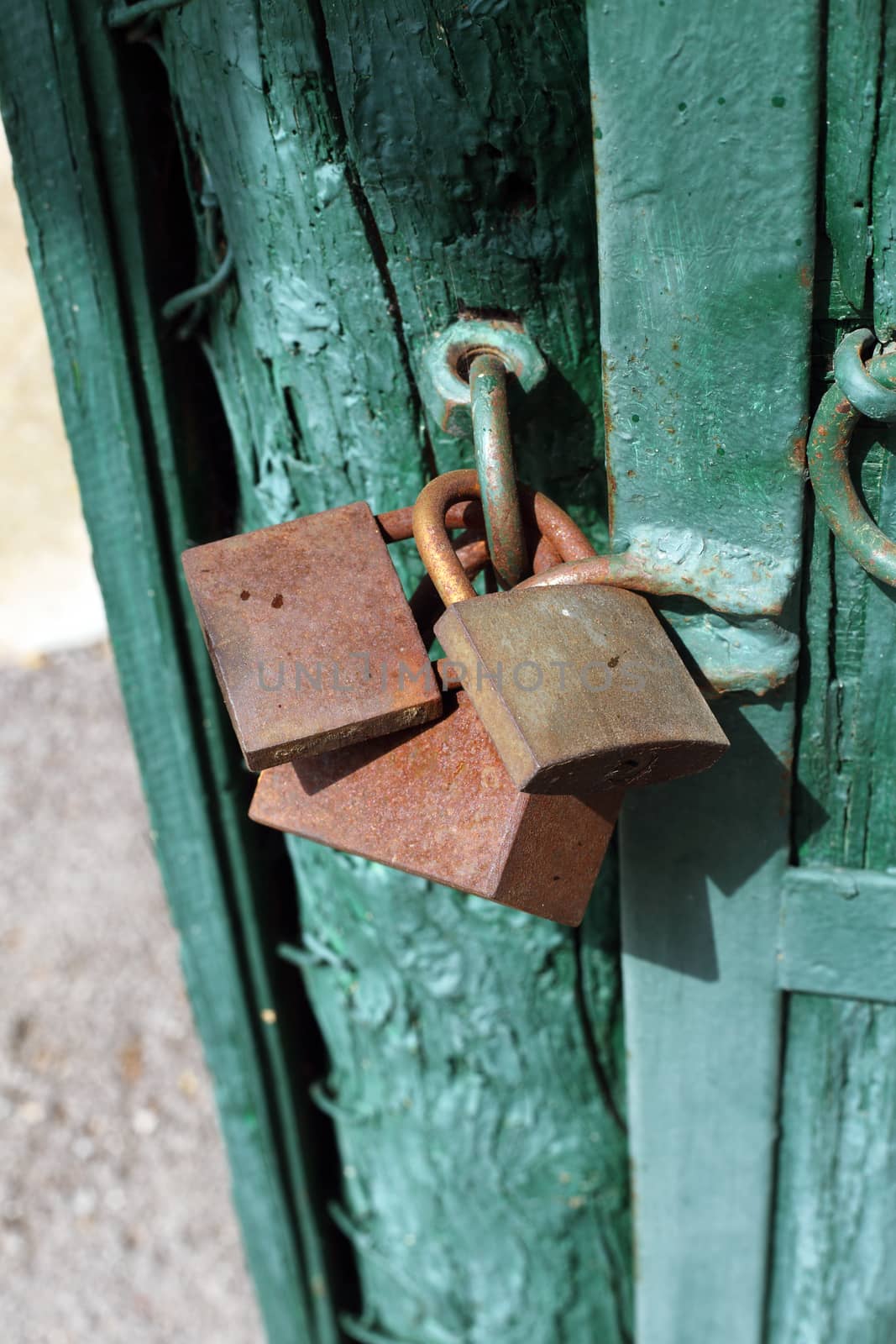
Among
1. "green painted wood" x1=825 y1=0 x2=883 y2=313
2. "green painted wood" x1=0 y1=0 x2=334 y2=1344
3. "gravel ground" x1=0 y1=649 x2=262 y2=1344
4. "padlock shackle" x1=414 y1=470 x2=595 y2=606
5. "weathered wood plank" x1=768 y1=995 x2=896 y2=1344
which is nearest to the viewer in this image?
"green painted wood" x1=825 y1=0 x2=883 y2=313

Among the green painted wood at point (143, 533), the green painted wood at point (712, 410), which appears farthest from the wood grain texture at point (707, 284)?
the green painted wood at point (143, 533)

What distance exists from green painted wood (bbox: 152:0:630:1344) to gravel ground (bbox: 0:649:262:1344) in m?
0.93

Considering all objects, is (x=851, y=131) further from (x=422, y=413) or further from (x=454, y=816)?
(x=454, y=816)

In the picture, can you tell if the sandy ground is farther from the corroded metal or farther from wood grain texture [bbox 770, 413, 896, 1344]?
the corroded metal

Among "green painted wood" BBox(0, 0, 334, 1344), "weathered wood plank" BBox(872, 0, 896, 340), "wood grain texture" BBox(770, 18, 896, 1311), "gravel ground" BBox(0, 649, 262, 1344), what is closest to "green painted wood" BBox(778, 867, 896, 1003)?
"wood grain texture" BBox(770, 18, 896, 1311)

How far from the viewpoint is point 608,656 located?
63 centimetres

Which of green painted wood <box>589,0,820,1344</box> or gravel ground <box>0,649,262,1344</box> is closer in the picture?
green painted wood <box>589,0,820,1344</box>

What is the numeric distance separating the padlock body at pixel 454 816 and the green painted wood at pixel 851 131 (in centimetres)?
33

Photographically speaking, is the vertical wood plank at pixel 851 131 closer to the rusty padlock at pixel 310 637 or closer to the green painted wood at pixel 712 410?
the green painted wood at pixel 712 410

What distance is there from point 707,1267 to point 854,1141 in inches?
8.8

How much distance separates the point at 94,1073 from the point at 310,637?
205 cm

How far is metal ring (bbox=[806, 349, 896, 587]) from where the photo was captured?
627 millimetres

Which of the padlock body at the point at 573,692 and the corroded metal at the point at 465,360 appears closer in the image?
the padlock body at the point at 573,692

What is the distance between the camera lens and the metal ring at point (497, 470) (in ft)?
2.12
